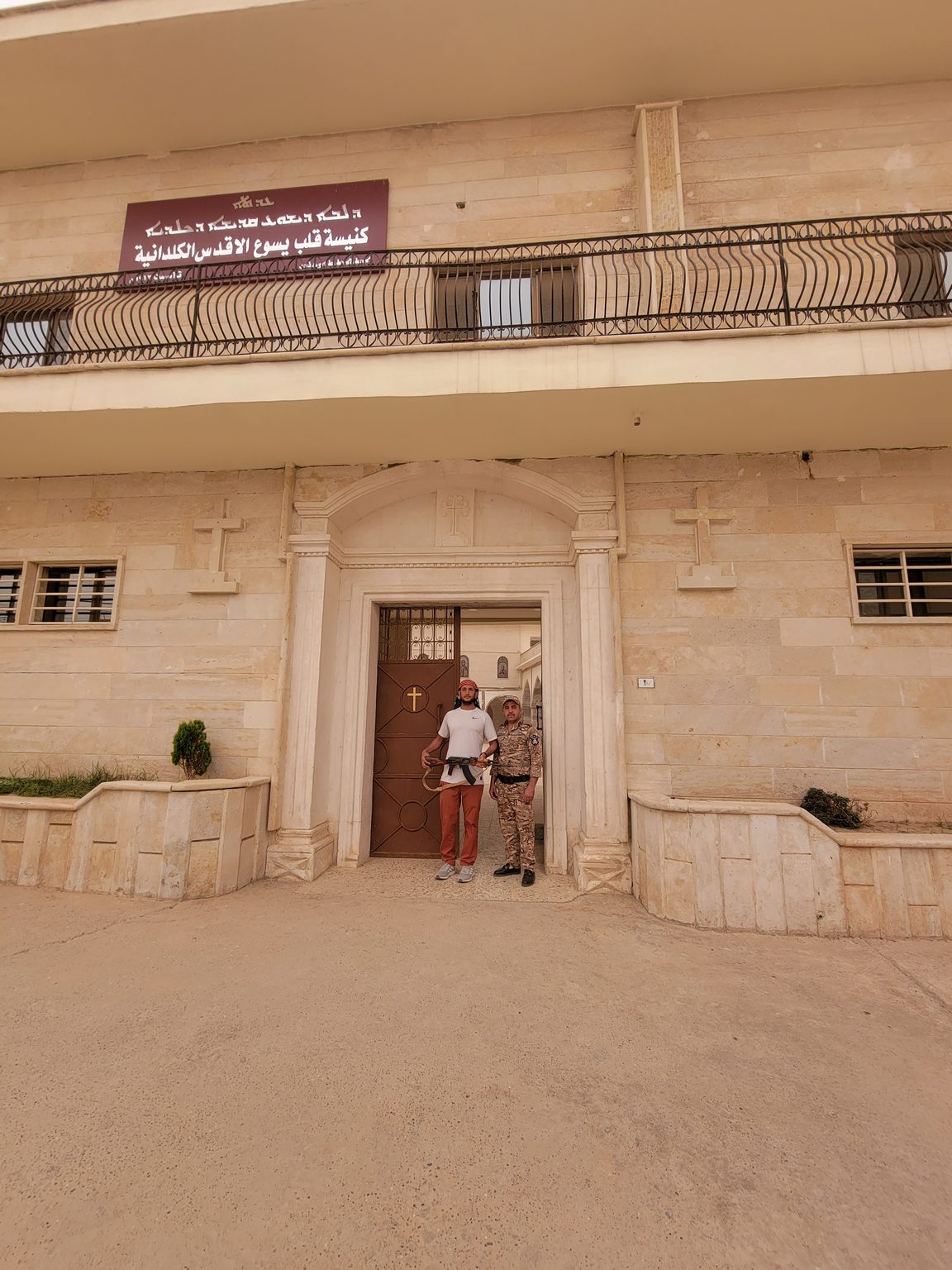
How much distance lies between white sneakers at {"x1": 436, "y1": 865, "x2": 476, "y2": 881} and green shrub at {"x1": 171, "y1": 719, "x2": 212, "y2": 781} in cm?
268

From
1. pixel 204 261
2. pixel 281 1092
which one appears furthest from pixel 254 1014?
pixel 204 261

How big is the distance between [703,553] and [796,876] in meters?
3.12

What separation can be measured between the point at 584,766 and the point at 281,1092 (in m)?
3.91

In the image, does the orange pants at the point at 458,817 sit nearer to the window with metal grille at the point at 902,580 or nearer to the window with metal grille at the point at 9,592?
the window with metal grille at the point at 902,580

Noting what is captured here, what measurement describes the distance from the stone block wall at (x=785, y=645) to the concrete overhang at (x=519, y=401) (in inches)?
15.9

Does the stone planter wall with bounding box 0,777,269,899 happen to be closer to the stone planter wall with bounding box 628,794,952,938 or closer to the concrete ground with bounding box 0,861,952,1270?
the concrete ground with bounding box 0,861,952,1270

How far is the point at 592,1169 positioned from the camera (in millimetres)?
1931

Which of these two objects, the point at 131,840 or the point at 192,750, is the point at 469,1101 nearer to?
the point at 131,840

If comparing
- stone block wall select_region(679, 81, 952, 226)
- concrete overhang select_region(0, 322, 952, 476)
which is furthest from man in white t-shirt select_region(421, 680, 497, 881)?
stone block wall select_region(679, 81, 952, 226)

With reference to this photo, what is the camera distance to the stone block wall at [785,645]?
5402 millimetres

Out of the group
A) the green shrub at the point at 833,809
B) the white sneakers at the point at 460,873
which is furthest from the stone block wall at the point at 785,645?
the white sneakers at the point at 460,873

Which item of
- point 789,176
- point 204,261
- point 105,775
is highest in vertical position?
point 789,176

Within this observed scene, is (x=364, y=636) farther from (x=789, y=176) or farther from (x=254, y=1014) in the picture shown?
(x=789, y=176)

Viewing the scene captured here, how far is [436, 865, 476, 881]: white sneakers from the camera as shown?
5.40m
